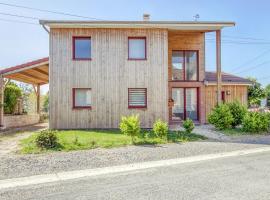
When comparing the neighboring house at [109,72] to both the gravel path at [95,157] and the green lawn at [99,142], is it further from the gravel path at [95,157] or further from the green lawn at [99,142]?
the gravel path at [95,157]

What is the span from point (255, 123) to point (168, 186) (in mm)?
10051

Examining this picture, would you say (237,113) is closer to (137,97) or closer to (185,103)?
(185,103)

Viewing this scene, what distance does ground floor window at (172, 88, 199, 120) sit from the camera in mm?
19094

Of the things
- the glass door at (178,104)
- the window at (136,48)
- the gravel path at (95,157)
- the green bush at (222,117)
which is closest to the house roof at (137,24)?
the window at (136,48)

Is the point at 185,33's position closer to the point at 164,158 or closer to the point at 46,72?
the point at 46,72

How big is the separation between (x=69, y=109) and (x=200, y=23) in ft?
29.0

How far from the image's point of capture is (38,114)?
2527 centimetres

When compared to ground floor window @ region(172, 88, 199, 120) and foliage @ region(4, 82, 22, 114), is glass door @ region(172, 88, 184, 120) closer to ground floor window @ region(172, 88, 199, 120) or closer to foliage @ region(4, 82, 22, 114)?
ground floor window @ region(172, 88, 199, 120)

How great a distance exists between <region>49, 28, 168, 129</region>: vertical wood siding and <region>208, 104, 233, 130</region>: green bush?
2.88m

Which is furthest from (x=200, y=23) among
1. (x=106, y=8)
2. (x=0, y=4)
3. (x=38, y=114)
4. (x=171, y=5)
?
(x=38, y=114)

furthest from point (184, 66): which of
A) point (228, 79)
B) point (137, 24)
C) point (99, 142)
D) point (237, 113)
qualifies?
point (99, 142)

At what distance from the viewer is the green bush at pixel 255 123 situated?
566 inches

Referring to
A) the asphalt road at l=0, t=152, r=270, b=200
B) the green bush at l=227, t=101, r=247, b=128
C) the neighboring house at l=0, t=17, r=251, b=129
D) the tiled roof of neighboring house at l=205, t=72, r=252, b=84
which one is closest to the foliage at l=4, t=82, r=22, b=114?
the neighboring house at l=0, t=17, r=251, b=129

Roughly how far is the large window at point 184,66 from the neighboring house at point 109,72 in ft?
8.86
